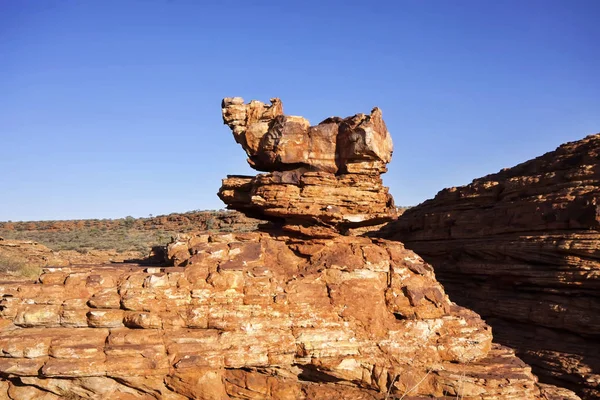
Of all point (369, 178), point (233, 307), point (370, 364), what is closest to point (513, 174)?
point (369, 178)

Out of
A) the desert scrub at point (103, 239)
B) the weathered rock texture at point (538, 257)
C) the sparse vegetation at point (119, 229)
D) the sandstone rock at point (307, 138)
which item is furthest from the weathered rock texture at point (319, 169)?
the sparse vegetation at point (119, 229)

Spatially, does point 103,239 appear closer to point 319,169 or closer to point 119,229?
point 119,229

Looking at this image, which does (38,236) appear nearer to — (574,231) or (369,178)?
(369,178)

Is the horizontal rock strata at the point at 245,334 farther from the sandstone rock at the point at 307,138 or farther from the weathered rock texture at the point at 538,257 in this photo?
the weathered rock texture at the point at 538,257

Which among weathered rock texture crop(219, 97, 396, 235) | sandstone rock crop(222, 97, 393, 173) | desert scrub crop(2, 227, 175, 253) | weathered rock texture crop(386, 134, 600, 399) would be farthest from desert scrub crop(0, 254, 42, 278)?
weathered rock texture crop(386, 134, 600, 399)

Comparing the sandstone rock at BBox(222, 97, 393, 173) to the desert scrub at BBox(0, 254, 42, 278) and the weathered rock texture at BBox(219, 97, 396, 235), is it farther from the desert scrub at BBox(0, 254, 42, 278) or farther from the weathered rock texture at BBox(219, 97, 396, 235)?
the desert scrub at BBox(0, 254, 42, 278)

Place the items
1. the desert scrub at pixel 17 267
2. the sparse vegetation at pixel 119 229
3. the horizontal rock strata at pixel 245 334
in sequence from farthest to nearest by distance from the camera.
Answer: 1. the sparse vegetation at pixel 119 229
2. the desert scrub at pixel 17 267
3. the horizontal rock strata at pixel 245 334

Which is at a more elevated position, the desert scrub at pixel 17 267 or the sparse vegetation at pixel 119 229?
the sparse vegetation at pixel 119 229

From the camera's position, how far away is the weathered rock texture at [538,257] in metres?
17.1

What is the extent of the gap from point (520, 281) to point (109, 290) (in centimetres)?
1652

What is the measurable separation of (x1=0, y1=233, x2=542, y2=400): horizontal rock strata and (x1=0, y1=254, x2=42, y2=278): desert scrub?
10993mm

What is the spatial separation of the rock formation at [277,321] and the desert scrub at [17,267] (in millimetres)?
11490

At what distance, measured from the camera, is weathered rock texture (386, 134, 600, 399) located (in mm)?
17125

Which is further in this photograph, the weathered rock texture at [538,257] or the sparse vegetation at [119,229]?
the sparse vegetation at [119,229]
